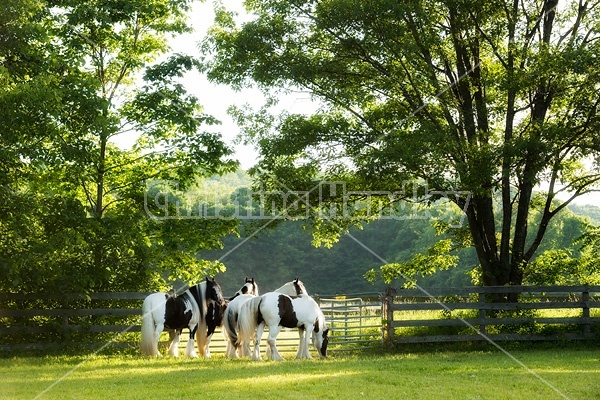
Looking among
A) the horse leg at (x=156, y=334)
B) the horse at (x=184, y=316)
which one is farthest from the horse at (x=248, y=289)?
the horse leg at (x=156, y=334)

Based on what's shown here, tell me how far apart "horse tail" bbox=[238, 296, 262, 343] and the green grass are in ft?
2.89

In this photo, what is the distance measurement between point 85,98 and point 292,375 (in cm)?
766

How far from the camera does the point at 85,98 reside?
1521 centimetres

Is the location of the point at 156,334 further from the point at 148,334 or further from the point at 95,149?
the point at 95,149

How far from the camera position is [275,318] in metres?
14.5

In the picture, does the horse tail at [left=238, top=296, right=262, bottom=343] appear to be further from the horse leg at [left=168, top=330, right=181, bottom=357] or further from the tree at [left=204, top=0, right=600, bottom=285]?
the tree at [left=204, top=0, right=600, bottom=285]

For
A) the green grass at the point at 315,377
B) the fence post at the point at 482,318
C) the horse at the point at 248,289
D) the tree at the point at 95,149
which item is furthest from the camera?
the horse at the point at 248,289

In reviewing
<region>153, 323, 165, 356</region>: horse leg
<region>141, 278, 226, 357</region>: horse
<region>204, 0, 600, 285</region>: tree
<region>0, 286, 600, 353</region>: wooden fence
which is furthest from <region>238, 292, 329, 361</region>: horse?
<region>204, 0, 600, 285</region>: tree

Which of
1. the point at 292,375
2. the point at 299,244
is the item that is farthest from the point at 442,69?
the point at 299,244

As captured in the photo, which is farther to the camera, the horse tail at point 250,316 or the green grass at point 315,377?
the horse tail at point 250,316

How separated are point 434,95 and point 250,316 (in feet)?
23.4

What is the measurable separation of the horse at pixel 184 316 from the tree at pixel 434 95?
343 centimetres

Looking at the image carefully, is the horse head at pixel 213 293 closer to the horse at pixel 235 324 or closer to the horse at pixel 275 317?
the horse at pixel 235 324

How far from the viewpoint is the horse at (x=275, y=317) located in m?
14.6
